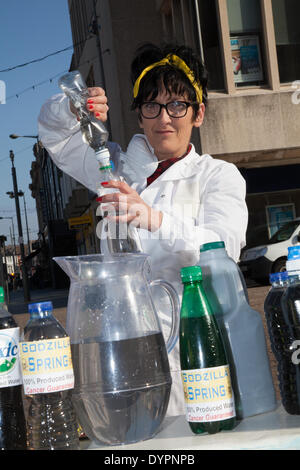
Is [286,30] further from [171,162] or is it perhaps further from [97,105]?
[97,105]

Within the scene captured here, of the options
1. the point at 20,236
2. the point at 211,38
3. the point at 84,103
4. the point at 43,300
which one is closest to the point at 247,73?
the point at 211,38

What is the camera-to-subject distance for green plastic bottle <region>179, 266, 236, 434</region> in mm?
1232

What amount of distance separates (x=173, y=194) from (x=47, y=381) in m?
0.94

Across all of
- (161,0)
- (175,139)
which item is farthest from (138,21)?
(175,139)

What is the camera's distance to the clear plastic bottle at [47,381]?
4.10 feet

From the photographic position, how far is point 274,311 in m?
1.38

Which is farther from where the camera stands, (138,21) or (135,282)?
(138,21)

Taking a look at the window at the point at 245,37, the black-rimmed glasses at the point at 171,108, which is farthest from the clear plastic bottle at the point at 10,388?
the window at the point at 245,37

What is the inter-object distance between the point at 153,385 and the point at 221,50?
13.5 m

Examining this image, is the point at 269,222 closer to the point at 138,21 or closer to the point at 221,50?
the point at 221,50

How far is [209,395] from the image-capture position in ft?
4.03

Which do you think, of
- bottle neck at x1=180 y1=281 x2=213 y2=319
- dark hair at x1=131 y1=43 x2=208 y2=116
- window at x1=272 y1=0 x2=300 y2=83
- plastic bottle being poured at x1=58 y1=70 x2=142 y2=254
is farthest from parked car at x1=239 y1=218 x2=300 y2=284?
bottle neck at x1=180 y1=281 x2=213 y2=319

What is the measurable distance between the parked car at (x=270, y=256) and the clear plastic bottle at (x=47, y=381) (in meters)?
13.1

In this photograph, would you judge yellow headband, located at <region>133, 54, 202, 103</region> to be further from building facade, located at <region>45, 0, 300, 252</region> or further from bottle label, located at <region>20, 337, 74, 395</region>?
building facade, located at <region>45, 0, 300, 252</region>
